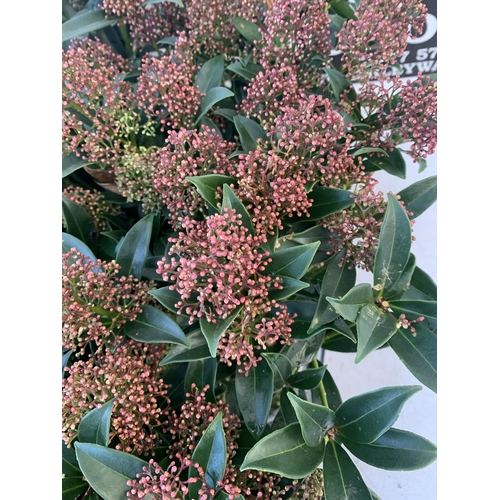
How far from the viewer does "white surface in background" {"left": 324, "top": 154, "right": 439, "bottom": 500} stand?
3.22 ft

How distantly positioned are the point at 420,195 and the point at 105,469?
669 mm

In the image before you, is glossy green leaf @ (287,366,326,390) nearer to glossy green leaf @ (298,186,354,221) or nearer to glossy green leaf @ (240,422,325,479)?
glossy green leaf @ (240,422,325,479)

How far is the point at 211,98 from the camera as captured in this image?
2.51 ft

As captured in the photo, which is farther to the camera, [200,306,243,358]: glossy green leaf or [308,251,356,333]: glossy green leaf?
[308,251,356,333]: glossy green leaf

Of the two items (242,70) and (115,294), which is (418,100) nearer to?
(242,70)

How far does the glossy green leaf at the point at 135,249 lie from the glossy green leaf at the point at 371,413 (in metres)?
0.40

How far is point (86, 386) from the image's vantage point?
1.94 feet

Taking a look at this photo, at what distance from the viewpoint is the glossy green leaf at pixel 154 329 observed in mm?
631

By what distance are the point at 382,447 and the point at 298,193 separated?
38 centimetres

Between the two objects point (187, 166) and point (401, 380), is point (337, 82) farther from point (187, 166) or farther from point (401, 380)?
point (401, 380)

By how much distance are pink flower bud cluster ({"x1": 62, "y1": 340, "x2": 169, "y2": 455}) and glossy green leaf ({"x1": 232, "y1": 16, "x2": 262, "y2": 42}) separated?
61cm

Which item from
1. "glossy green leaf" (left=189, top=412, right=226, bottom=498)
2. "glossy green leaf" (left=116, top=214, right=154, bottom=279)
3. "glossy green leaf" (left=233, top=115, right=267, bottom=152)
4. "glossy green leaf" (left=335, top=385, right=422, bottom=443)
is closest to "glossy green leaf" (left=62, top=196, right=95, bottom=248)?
"glossy green leaf" (left=116, top=214, right=154, bottom=279)

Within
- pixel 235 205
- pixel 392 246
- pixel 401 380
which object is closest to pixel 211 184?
pixel 235 205
